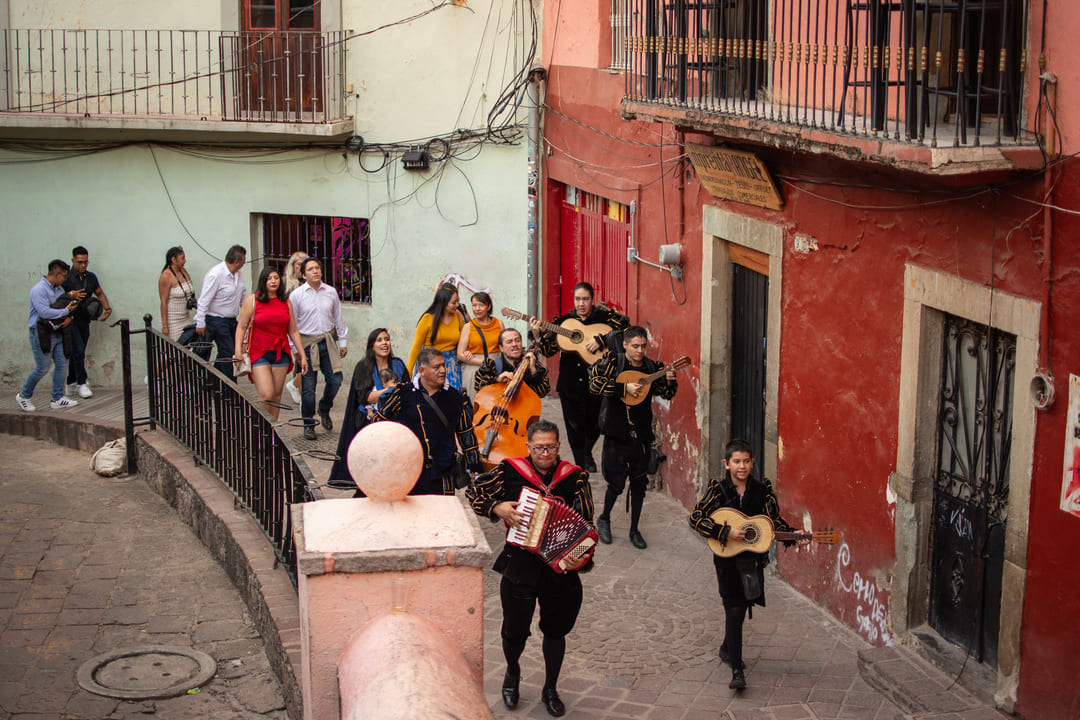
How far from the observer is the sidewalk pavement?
7.43 meters

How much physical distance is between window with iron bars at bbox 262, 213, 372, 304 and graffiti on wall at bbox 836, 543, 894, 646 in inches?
351

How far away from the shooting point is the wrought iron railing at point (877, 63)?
6.59 m

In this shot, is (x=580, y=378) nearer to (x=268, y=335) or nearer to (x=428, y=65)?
(x=268, y=335)

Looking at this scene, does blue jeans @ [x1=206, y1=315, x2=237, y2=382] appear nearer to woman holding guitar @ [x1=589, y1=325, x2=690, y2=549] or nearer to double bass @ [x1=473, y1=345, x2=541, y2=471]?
double bass @ [x1=473, y1=345, x2=541, y2=471]

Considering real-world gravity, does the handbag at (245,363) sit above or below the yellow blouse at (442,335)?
below

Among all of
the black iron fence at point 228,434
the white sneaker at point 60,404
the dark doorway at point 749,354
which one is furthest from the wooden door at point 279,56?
the dark doorway at point 749,354

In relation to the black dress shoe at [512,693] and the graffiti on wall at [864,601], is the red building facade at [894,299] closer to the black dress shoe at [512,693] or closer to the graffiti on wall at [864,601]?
the graffiti on wall at [864,601]

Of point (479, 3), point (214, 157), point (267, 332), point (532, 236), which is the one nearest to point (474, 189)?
point (532, 236)

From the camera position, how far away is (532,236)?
1515 cm

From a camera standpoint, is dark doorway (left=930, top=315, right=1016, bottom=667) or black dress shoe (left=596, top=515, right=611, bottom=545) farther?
black dress shoe (left=596, top=515, right=611, bottom=545)

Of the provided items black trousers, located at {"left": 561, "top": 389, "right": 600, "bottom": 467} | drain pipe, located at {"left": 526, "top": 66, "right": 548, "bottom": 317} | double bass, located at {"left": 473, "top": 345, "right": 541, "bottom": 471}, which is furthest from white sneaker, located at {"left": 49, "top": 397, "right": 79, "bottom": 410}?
double bass, located at {"left": 473, "top": 345, "right": 541, "bottom": 471}

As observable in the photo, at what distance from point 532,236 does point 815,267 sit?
681 cm

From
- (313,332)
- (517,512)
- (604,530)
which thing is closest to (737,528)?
Answer: (517,512)

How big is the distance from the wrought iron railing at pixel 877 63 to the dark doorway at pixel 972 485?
1.18 m
